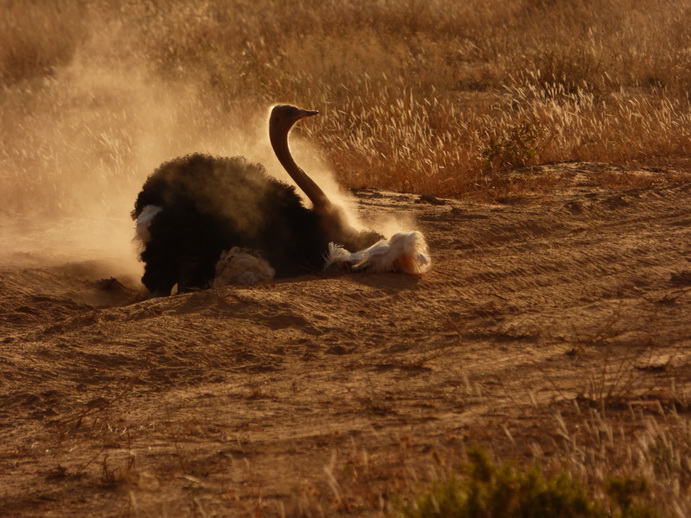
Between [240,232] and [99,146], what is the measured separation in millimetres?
5486

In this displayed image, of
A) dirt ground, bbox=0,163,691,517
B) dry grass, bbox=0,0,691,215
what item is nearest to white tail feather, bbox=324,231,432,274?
dirt ground, bbox=0,163,691,517

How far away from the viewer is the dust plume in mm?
9148

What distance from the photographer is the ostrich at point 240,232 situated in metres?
7.18

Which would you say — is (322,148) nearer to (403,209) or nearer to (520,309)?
(403,209)

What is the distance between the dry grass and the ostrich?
2573mm

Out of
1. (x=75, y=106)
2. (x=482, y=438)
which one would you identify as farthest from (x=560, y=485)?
(x=75, y=106)

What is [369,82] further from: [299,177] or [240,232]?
[240,232]

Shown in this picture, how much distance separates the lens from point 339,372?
5.53 metres

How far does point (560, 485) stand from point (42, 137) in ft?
33.8

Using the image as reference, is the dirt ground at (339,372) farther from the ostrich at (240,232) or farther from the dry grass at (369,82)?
the dry grass at (369,82)

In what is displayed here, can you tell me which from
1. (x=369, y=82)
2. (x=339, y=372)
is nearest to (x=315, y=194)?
(x=339, y=372)

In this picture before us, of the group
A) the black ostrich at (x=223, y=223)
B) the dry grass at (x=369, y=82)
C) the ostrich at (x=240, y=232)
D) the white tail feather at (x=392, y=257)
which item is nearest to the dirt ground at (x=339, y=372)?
the white tail feather at (x=392, y=257)

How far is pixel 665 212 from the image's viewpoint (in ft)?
28.4

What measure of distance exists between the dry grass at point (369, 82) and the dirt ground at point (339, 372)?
9.43 ft
